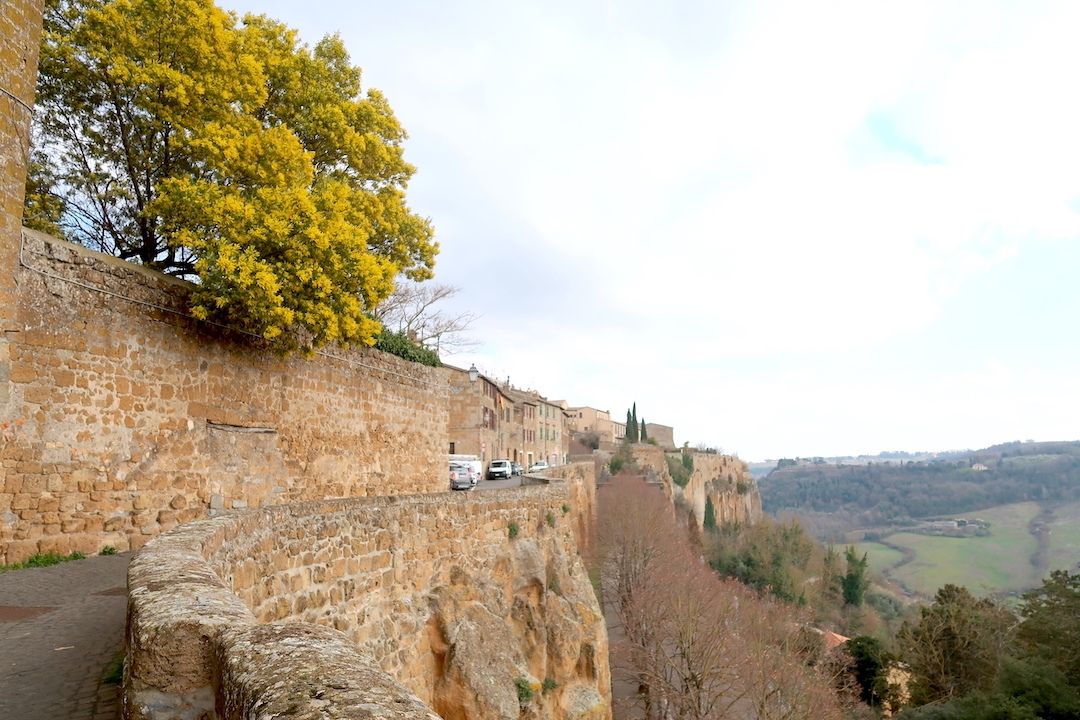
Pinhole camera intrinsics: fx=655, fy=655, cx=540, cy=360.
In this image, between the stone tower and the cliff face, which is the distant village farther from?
the stone tower

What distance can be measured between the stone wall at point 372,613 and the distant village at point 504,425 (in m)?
15.0

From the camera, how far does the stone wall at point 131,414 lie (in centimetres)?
856

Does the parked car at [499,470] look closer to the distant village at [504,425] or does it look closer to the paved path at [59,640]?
the distant village at [504,425]

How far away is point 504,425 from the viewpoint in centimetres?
5353

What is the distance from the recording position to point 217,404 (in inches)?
461

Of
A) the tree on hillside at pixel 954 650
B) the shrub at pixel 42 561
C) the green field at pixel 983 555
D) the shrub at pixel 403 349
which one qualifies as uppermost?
the shrub at pixel 403 349

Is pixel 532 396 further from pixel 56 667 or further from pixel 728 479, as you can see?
pixel 56 667

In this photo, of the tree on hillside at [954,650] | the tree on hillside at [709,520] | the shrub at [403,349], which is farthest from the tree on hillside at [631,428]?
the shrub at [403,349]

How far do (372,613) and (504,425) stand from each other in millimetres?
45188

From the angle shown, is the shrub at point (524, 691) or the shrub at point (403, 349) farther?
the shrub at point (403, 349)

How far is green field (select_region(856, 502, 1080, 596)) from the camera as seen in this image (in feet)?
314

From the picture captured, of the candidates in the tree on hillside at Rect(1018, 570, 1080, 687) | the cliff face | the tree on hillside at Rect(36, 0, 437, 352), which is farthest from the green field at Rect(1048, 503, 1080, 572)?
the tree on hillside at Rect(36, 0, 437, 352)

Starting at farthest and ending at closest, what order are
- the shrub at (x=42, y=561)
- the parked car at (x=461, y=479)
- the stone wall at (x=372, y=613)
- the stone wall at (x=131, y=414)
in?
the parked car at (x=461, y=479) < the stone wall at (x=131, y=414) < the shrub at (x=42, y=561) < the stone wall at (x=372, y=613)

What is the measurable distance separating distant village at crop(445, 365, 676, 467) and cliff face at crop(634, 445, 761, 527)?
9.49 m
